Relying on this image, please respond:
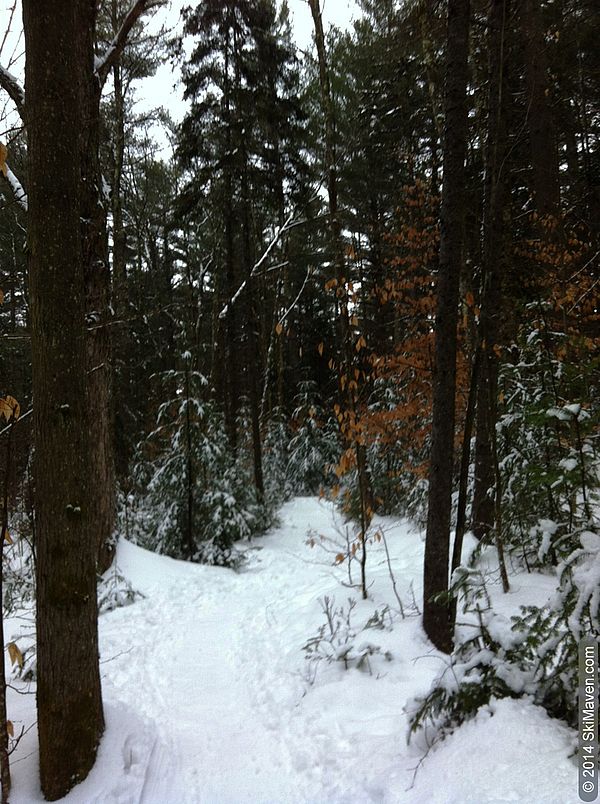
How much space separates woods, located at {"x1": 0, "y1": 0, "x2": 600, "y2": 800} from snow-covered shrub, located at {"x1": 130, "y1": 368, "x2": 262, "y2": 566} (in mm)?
47

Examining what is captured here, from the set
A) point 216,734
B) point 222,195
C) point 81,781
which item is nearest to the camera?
point 81,781

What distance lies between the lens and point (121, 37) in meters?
4.57

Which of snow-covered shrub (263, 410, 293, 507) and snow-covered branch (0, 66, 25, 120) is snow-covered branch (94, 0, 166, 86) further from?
snow-covered shrub (263, 410, 293, 507)

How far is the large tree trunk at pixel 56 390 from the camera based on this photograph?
8.71 ft

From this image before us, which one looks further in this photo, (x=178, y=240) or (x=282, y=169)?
(x=178, y=240)

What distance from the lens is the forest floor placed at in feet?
7.34

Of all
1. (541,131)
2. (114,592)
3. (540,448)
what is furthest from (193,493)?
(541,131)

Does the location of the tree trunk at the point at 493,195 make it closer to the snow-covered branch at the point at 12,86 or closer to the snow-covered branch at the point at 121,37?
the snow-covered branch at the point at 121,37

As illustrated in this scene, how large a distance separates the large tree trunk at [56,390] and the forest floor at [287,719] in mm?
406

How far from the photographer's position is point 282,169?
12.0 m

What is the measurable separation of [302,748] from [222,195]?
1115cm

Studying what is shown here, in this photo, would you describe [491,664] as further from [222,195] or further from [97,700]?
[222,195]

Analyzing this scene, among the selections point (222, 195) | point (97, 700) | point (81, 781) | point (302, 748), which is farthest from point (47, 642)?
point (222, 195)

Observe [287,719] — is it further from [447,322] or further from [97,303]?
[97,303]
